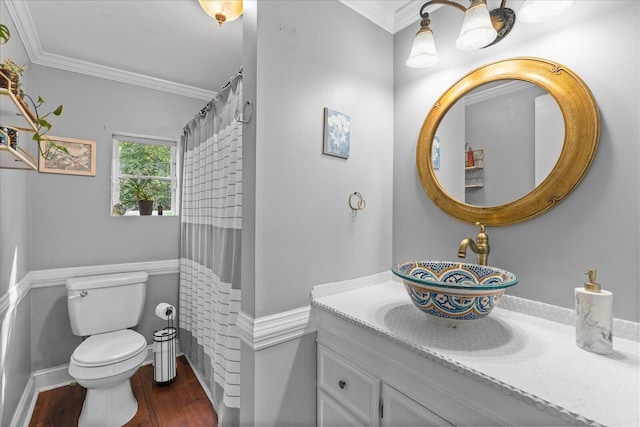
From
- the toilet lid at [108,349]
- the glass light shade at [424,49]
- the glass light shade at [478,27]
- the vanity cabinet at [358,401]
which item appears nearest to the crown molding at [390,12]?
the glass light shade at [424,49]

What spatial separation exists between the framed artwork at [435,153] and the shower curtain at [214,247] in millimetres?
1008

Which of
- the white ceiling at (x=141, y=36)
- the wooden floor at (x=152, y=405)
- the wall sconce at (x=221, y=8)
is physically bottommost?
the wooden floor at (x=152, y=405)

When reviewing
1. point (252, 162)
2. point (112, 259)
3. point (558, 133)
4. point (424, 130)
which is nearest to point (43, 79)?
point (112, 259)

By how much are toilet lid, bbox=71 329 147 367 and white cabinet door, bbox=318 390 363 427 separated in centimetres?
130

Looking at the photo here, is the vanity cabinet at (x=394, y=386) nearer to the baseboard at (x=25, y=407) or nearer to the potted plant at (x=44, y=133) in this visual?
the potted plant at (x=44, y=133)

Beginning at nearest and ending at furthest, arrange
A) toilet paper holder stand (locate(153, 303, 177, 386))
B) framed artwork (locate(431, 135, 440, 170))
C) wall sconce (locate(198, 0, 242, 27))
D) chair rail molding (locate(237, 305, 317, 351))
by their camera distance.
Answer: chair rail molding (locate(237, 305, 317, 351))
wall sconce (locate(198, 0, 242, 27))
framed artwork (locate(431, 135, 440, 170))
toilet paper holder stand (locate(153, 303, 177, 386))

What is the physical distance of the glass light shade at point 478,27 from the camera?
107 cm

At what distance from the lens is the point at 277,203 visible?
1.23 metres

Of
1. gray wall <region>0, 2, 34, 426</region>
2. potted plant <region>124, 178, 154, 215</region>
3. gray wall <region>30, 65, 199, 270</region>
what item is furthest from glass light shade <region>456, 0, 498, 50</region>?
potted plant <region>124, 178, 154, 215</region>

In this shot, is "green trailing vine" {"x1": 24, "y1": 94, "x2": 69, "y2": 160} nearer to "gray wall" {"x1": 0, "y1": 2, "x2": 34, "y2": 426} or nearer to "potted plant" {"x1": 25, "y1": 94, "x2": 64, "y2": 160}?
"potted plant" {"x1": 25, "y1": 94, "x2": 64, "y2": 160}

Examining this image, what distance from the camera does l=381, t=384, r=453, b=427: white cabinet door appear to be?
2.90 ft

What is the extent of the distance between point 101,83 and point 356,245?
2426 mm

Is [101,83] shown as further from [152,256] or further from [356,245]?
[356,245]

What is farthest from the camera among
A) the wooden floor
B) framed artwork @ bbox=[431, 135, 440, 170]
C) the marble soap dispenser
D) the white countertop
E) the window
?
the window
